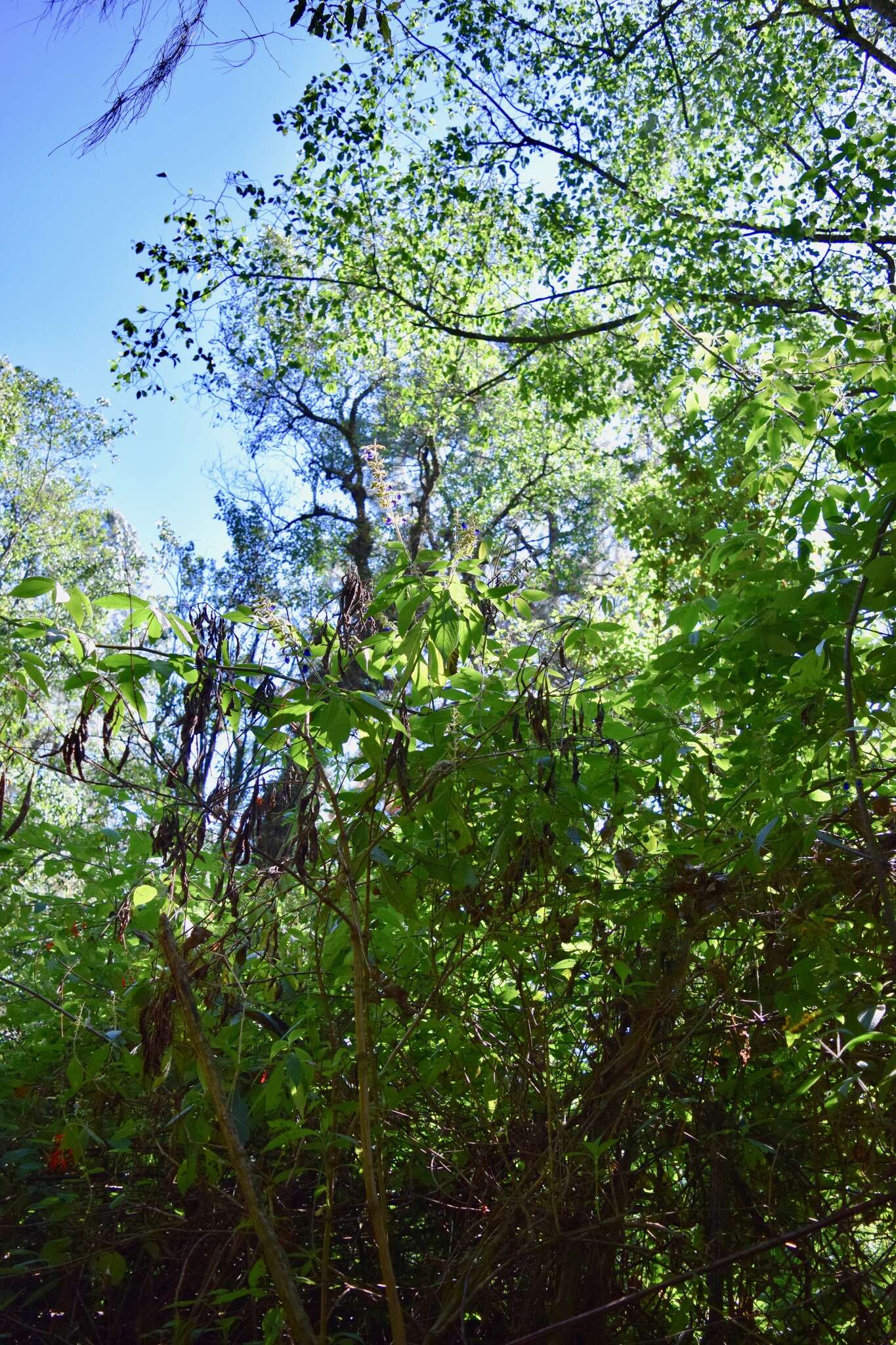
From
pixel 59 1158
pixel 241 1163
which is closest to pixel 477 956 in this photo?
pixel 241 1163

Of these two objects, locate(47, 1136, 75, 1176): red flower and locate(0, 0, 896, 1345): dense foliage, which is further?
locate(47, 1136, 75, 1176): red flower

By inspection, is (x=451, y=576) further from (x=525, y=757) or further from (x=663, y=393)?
(x=663, y=393)

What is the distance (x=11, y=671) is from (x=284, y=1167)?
1.19m

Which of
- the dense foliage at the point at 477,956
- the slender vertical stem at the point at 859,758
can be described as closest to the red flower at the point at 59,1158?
the dense foliage at the point at 477,956

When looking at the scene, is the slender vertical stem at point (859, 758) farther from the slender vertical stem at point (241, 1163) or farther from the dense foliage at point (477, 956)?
the slender vertical stem at point (241, 1163)

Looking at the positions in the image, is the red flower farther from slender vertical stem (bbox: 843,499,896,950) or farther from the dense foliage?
slender vertical stem (bbox: 843,499,896,950)

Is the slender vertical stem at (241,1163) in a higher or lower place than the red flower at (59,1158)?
lower

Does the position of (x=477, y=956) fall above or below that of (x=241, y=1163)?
above

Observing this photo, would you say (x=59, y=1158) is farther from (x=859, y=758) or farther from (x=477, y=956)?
(x=859, y=758)

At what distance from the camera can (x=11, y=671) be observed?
4.93 ft

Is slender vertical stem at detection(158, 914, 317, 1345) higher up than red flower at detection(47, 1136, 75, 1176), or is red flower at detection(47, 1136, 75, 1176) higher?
red flower at detection(47, 1136, 75, 1176)

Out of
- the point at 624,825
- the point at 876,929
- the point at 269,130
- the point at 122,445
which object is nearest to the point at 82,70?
the point at 624,825

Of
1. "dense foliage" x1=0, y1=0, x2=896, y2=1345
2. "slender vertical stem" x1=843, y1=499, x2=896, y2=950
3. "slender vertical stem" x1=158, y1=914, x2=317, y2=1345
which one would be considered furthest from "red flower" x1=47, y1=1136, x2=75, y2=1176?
"slender vertical stem" x1=843, y1=499, x2=896, y2=950

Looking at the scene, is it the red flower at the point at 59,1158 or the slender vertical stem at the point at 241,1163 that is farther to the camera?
the red flower at the point at 59,1158
